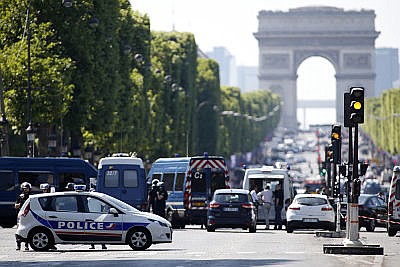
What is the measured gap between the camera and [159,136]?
284ft

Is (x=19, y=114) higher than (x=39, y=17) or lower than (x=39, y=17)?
lower

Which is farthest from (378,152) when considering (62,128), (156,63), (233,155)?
(62,128)

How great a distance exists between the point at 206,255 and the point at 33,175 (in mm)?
19156

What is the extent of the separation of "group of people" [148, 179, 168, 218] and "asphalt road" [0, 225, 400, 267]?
8.85 metres

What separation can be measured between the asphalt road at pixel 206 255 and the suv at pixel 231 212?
6045mm

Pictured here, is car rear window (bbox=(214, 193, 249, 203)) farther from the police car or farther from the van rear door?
the police car

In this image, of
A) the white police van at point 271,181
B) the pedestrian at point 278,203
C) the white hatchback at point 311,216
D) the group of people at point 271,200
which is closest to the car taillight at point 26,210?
the white hatchback at point 311,216

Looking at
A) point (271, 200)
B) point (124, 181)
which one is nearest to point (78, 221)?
point (124, 181)

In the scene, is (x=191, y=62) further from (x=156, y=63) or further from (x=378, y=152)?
(x=378, y=152)

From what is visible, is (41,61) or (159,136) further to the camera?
(159,136)

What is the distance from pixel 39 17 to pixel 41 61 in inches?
119

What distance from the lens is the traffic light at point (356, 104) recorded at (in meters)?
31.6

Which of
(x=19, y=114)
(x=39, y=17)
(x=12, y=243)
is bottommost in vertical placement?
(x=12, y=243)

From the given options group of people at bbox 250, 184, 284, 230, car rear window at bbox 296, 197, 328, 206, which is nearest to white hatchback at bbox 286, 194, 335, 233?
car rear window at bbox 296, 197, 328, 206
